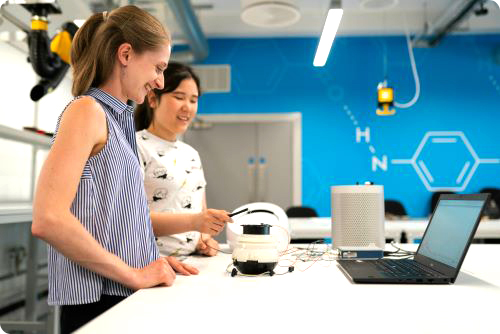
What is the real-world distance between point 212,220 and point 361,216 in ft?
2.15

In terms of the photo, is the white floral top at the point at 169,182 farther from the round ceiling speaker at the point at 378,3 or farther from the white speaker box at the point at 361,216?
the round ceiling speaker at the point at 378,3

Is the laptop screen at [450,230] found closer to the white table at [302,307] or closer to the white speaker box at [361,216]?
the white table at [302,307]

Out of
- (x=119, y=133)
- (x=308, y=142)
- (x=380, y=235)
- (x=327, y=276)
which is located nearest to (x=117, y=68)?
(x=119, y=133)

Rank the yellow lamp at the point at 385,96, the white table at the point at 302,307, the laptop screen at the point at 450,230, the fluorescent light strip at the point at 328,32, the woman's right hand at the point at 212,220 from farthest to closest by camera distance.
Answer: the yellow lamp at the point at 385,96 → the fluorescent light strip at the point at 328,32 → the woman's right hand at the point at 212,220 → the laptop screen at the point at 450,230 → the white table at the point at 302,307

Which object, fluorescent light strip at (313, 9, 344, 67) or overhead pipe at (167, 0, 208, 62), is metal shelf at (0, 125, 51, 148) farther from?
overhead pipe at (167, 0, 208, 62)

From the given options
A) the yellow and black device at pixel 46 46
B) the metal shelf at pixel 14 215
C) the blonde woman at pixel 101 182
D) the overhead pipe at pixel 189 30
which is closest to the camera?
the blonde woman at pixel 101 182

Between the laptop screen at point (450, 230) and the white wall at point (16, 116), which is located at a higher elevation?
the white wall at point (16, 116)

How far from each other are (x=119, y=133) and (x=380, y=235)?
1087 millimetres

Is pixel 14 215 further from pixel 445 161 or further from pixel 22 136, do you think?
pixel 445 161

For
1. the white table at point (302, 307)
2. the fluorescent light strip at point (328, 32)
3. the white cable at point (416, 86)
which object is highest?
the white cable at point (416, 86)

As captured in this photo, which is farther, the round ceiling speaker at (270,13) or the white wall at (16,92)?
the round ceiling speaker at (270,13)

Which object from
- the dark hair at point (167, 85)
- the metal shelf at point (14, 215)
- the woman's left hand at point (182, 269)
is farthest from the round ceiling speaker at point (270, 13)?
the woman's left hand at point (182, 269)

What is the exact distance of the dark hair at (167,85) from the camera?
1.71 m

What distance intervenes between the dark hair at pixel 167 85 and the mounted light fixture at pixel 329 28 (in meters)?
0.90
